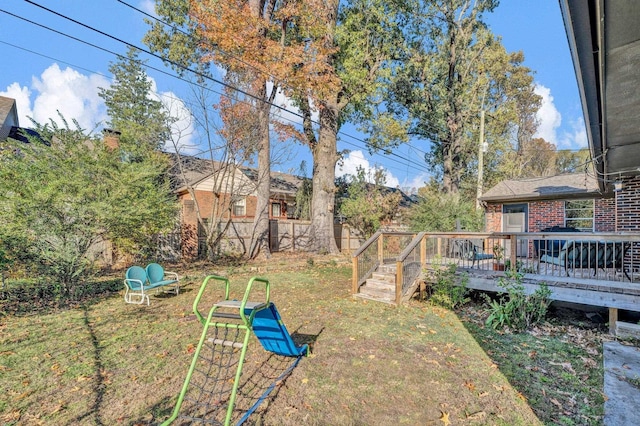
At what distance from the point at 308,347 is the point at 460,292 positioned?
406 cm

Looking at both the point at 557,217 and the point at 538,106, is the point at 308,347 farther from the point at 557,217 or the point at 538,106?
the point at 538,106

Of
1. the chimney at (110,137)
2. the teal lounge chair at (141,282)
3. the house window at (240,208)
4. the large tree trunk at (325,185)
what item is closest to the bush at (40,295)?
the teal lounge chair at (141,282)

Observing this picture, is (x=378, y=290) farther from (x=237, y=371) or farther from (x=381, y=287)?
(x=237, y=371)

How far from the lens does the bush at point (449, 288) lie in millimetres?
7043

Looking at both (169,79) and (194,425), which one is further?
(169,79)

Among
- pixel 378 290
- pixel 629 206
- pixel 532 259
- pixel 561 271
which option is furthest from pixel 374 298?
pixel 629 206

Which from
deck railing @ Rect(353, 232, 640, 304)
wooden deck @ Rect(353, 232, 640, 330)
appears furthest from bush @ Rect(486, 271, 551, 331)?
deck railing @ Rect(353, 232, 640, 304)

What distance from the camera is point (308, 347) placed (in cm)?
459

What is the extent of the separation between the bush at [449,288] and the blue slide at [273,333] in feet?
13.0

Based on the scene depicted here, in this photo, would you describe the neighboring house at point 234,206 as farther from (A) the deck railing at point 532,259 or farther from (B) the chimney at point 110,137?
(A) the deck railing at point 532,259

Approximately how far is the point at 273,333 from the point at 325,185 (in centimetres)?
1233

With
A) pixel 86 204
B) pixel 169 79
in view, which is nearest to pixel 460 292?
pixel 86 204

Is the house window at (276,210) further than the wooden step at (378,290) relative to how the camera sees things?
Yes

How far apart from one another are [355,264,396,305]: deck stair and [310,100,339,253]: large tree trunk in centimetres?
781
